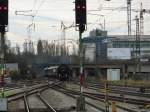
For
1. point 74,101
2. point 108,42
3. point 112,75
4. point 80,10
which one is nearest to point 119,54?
point 108,42

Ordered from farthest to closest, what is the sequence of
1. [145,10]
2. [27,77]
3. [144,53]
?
[144,53]
[27,77]
[145,10]

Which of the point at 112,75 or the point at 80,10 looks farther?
the point at 112,75

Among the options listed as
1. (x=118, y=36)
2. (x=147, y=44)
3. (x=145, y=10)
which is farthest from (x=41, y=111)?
(x=118, y=36)

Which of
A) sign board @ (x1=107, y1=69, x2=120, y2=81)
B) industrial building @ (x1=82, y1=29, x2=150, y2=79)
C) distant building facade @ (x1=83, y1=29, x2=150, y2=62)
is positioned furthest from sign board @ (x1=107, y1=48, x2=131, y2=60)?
sign board @ (x1=107, y1=69, x2=120, y2=81)

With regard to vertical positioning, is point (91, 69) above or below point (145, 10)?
below

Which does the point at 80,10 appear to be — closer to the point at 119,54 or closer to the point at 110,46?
the point at 119,54

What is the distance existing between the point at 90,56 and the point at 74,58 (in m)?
22.0

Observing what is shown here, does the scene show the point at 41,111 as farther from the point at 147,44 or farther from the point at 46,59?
the point at 147,44

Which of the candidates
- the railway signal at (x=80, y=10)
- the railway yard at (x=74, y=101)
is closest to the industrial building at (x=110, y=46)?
the railway yard at (x=74, y=101)

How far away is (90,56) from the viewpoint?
163m

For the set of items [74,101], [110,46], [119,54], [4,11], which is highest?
[4,11]

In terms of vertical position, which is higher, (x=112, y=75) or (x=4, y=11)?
(x=4, y=11)

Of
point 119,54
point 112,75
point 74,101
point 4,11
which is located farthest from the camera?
point 119,54

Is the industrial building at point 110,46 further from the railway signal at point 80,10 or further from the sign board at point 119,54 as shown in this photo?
the railway signal at point 80,10
